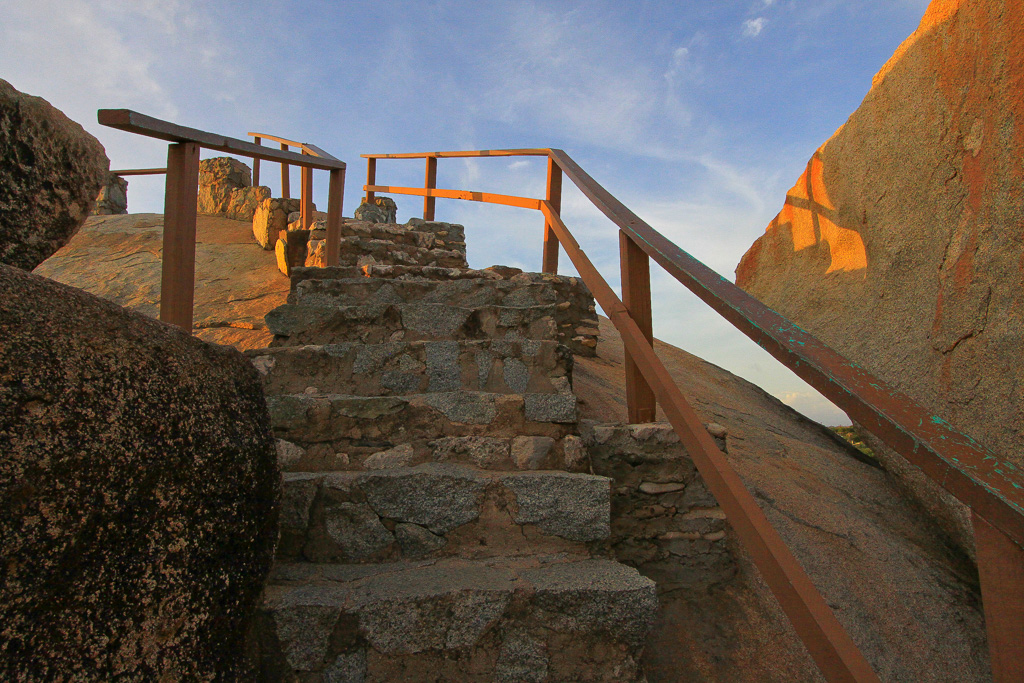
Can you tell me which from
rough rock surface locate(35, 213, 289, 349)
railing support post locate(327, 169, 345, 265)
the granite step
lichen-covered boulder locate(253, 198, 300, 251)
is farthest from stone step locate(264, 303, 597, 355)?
lichen-covered boulder locate(253, 198, 300, 251)

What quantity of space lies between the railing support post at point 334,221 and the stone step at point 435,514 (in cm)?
207

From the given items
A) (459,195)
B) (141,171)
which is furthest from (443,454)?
(141,171)

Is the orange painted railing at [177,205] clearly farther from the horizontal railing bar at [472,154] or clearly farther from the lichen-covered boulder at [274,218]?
the lichen-covered boulder at [274,218]

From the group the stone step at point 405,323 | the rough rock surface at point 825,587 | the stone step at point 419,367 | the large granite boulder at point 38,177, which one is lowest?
the rough rock surface at point 825,587

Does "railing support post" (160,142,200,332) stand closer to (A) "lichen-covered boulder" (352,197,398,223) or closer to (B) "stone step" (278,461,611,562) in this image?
(B) "stone step" (278,461,611,562)

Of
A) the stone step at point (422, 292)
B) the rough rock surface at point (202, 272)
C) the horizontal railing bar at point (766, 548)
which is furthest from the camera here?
the rough rock surface at point (202, 272)

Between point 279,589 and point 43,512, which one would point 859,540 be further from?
point 43,512

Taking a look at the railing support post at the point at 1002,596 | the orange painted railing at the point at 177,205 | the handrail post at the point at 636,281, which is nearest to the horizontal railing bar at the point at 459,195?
the handrail post at the point at 636,281

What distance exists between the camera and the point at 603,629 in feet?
4.43

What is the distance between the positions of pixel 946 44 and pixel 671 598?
2.62 metres

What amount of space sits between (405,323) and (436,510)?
968mm

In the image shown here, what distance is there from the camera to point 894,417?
3.12 ft

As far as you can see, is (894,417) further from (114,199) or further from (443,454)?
(114,199)

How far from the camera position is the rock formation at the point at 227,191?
24.5 feet
